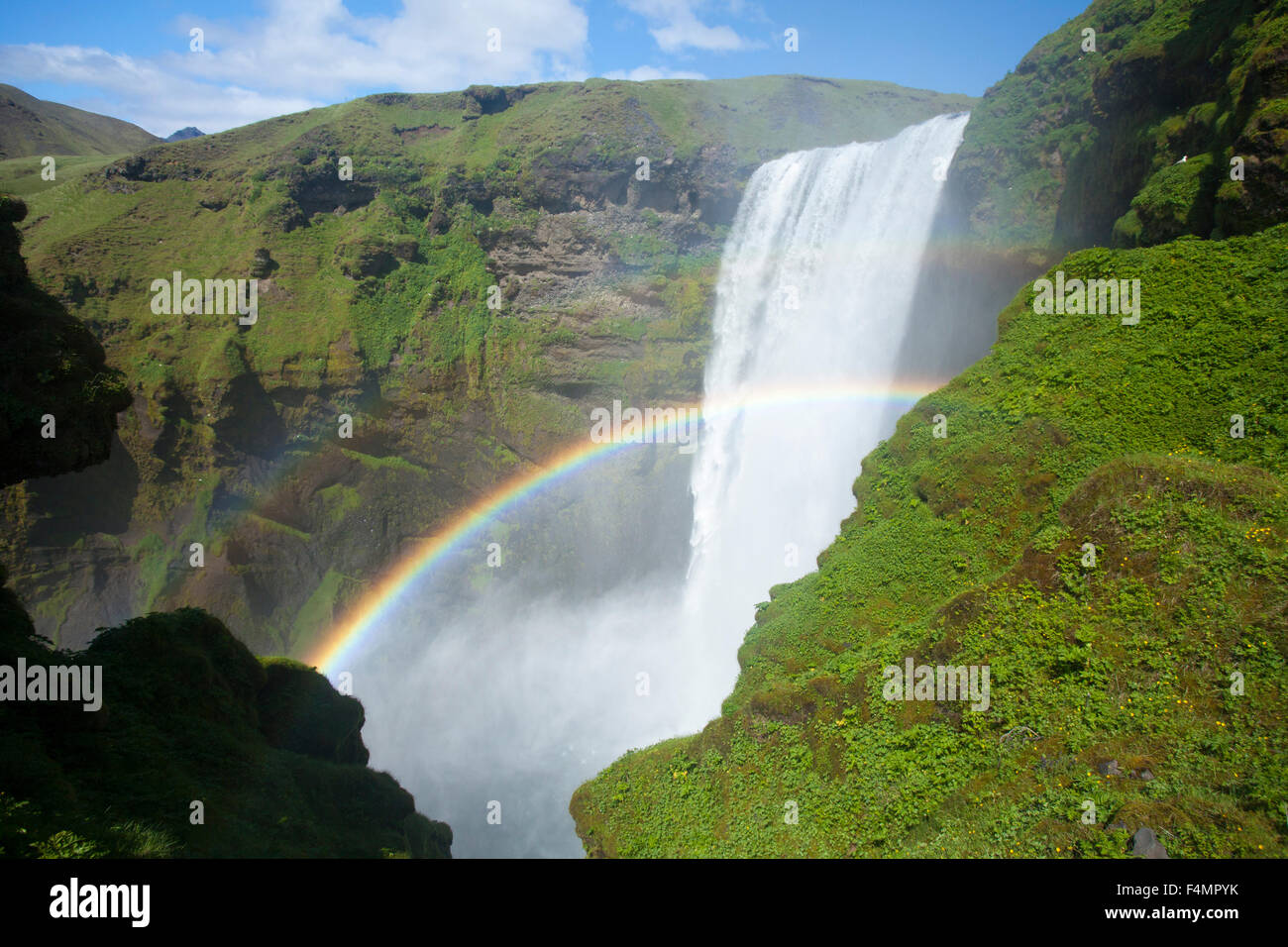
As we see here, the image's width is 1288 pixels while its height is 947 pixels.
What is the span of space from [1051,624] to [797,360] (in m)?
21.7

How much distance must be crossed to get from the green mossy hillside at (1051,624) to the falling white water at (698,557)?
41.9ft

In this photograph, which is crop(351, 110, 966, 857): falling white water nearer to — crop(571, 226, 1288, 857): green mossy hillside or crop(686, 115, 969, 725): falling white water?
crop(686, 115, 969, 725): falling white water

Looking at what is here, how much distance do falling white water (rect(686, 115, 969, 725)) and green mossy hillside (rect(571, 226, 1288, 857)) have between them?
11923mm

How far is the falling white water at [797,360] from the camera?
2411cm

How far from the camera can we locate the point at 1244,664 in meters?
6.03

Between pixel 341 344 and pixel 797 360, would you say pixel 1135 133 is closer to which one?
pixel 797 360

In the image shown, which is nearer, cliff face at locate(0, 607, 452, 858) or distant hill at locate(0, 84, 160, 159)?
cliff face at locate(0, 607, 452, 858)

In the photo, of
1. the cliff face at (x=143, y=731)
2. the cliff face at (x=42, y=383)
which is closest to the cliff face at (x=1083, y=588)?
the cliff face at (x=143, y=731)

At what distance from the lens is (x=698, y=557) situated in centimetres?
3059

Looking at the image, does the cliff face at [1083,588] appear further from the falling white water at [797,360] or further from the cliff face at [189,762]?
the falling white water at [797,360]

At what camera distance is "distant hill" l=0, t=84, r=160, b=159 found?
64.1m

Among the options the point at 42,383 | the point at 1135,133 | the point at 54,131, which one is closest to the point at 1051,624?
the point at 1135,133

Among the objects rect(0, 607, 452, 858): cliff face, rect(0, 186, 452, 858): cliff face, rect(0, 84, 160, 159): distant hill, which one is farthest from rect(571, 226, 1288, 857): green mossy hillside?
rect(0, 84, 160, 159): distant hill
